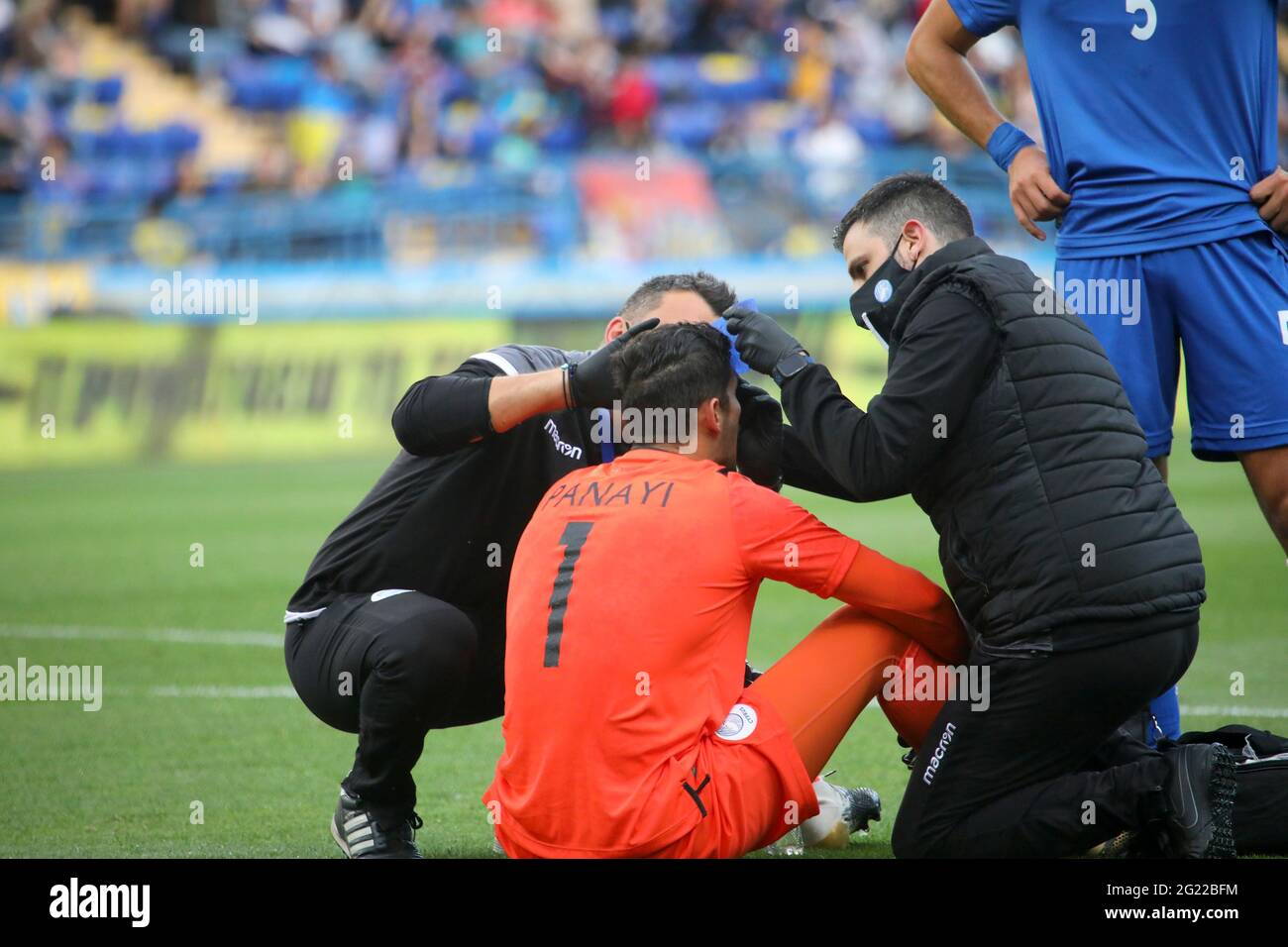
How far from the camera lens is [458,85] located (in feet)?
66.7

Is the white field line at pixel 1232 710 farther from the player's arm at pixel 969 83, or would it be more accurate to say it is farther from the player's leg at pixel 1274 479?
the player's arm at pixel 969 83

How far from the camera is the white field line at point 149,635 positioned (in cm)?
756

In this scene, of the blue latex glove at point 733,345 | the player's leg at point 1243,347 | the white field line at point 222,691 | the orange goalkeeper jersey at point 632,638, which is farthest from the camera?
the white field line at point 222,691

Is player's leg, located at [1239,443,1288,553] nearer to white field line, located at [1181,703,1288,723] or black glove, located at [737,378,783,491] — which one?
black glove, located at [737,378,783,491]

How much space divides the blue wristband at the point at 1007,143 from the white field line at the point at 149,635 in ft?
14.2

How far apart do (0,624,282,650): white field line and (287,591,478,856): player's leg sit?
11.8 ft

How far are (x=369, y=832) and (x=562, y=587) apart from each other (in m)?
0.89

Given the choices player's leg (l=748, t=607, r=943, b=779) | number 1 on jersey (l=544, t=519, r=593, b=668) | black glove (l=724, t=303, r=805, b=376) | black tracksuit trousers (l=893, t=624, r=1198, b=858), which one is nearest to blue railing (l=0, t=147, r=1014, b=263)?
black glove (l=724, t=303, r=805, b=376)

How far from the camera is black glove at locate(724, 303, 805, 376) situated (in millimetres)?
3664
